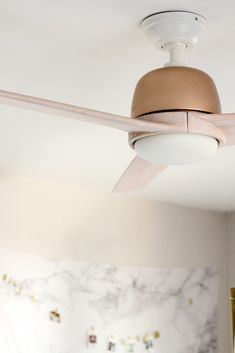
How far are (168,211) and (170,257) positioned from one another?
1.03 ft

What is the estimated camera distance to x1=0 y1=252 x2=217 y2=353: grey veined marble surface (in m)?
3.30

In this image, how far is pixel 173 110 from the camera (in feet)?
4.97

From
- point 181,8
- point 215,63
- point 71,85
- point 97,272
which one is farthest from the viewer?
point 97,272

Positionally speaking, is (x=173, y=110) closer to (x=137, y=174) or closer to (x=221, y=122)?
(x=221, y=122)

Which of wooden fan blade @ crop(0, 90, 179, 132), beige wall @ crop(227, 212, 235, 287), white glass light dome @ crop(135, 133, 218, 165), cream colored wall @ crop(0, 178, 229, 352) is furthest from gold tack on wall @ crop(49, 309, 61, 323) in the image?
wooden fan blade @ crop(0, 90, 179, 132)

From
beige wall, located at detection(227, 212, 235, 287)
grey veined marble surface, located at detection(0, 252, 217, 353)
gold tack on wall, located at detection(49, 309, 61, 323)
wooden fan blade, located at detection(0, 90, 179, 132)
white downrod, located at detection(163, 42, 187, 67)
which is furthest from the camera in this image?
beige wall, located at detection(227, 212, 235, 287)

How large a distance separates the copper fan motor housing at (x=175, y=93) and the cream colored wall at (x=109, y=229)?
198 centimetres

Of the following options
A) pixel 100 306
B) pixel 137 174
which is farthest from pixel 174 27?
pixel 100 306

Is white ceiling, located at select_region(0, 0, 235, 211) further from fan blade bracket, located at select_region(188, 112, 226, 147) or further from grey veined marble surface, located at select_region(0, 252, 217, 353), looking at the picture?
grey veined marble surface, located at select_region(0, 252, 217, 353)

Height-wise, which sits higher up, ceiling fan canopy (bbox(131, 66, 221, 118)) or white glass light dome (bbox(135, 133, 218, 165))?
ceiling fan canopy (bbox(131, 66, 221, 118))

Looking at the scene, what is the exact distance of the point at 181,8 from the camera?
1535 mm

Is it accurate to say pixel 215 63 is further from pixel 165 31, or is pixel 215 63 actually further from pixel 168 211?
pixel 168 211

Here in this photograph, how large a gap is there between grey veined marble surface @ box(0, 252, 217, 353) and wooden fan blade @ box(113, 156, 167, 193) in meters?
1.39

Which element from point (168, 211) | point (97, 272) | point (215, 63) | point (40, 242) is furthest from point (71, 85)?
point (168, 211)
